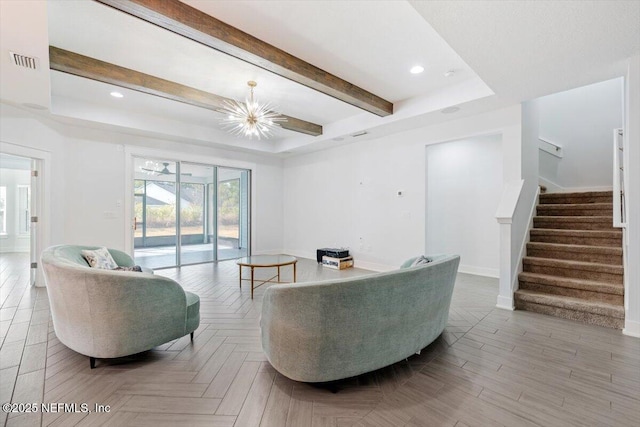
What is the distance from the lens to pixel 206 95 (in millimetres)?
4223

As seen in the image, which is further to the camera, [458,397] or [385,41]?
[385,41]

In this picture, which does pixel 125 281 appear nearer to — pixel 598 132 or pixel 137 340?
pixel 137 340

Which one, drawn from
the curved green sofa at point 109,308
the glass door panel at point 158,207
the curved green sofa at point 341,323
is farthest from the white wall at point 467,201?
the glass door panel at point 158,207

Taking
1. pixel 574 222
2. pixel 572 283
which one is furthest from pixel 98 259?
pixel 574 222

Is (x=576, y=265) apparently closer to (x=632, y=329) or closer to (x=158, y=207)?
(x=632, y=329)

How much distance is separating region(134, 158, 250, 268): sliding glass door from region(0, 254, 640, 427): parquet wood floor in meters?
3.24

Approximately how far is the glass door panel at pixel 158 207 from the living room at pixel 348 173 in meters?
0.38

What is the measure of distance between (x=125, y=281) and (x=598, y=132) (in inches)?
300

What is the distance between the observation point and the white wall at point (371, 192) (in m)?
4.86

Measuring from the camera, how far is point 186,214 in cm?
632

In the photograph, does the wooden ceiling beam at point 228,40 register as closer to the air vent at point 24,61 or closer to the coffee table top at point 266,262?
the air vent at point 24,61

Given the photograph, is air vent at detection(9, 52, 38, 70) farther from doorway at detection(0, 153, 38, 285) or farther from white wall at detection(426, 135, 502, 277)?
doorway at detection(0, 153, 38, 285)

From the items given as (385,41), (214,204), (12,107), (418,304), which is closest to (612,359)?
Answer: (418,304)

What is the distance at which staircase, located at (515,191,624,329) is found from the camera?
124 inches
